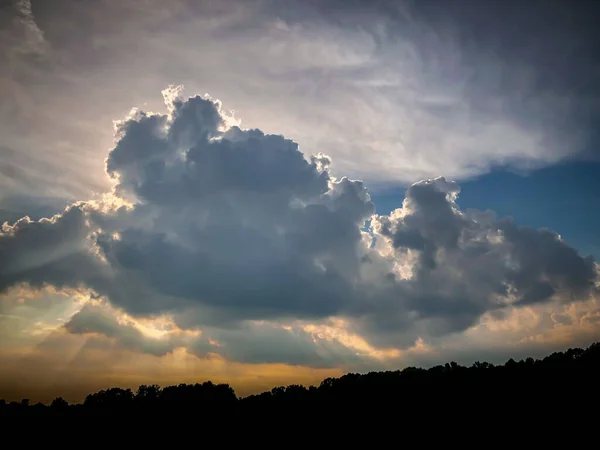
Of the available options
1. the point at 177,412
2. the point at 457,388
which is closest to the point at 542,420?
the point at 457,388

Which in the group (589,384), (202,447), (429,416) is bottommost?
(202,447)

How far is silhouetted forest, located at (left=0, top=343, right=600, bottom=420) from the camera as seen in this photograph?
332 ft

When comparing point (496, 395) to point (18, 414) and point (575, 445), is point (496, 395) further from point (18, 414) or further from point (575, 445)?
point (18, 414)

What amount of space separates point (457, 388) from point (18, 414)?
171734 millimetres

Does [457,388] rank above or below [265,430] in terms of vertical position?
above

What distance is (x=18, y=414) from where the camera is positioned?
569 ft

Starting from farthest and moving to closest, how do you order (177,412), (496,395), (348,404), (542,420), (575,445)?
(177,412) < (348,404) < (496,395) < (542,420) < (575,445)

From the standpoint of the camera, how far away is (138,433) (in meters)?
156

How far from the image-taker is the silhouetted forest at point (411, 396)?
101 m

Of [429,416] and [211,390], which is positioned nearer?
[429,416]

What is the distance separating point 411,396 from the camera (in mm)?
125062

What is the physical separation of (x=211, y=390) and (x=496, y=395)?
440 ft

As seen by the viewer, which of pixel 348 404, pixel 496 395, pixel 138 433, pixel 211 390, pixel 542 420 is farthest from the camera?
pixel 211 390

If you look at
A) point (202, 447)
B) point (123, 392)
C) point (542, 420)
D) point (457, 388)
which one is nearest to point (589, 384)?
point (542, 420)
